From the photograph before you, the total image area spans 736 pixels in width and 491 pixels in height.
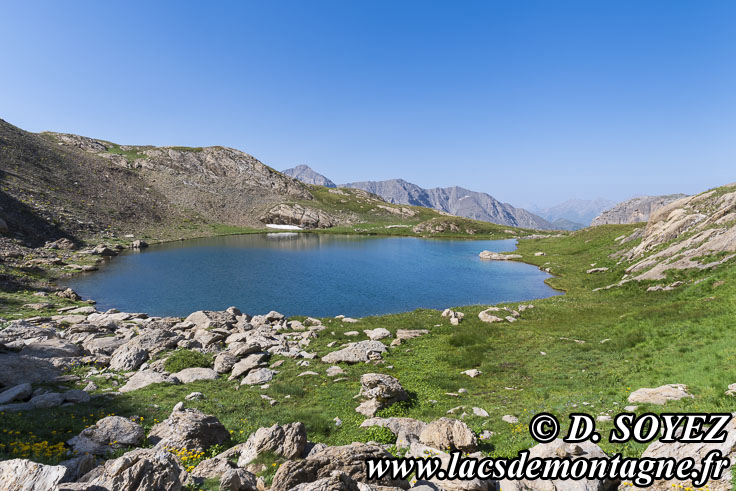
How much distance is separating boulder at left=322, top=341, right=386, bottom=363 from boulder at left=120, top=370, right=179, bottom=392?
1239cm

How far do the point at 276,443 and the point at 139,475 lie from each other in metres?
5.45

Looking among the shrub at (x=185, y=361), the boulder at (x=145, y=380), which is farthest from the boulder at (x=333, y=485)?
the shrub at (x=185, y=361)

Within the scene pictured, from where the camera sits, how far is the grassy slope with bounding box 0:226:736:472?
1619 cm

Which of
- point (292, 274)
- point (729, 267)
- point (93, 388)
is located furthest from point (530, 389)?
point (292, 274)

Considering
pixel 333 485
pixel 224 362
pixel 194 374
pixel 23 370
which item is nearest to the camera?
pixel 333 485

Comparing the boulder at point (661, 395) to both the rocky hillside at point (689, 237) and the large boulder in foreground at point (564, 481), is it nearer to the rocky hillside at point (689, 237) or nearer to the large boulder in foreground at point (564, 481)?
the large boulder in foreground at point (564, 481)

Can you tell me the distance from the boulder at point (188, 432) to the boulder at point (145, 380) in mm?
8246

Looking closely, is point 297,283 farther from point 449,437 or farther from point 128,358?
point 449,437

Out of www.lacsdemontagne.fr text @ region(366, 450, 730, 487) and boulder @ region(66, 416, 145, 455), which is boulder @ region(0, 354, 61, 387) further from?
www.lacsdemontagne.fr text @ region(366, 450, 730, 487)

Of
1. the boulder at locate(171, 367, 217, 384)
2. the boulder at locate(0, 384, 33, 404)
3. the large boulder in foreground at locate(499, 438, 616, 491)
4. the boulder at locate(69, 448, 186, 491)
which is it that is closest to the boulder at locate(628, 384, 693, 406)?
the large boulder in foreground at locate(499, 438, 616, 491)

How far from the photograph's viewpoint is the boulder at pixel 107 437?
1332 cm

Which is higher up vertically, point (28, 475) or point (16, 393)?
point (28, 475)

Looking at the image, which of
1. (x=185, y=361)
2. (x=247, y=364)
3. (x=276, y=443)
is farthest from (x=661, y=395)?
(x=185, y=361)

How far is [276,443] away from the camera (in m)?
13.9
